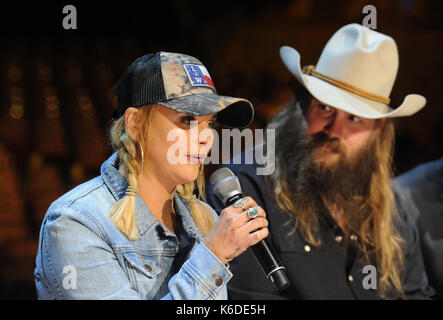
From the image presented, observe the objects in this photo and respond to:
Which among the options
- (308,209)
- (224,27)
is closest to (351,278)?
(308,209)

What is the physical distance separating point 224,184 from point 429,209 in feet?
4.75

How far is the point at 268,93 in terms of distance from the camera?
2516mm

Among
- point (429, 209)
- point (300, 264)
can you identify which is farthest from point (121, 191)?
point (429, 209)

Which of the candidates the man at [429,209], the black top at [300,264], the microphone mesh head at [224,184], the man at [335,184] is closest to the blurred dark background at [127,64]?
the man at [429,209]

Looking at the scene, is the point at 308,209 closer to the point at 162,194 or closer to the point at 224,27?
the point at 162,194

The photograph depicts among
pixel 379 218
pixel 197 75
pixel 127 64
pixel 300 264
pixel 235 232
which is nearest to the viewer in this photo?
pixel 235 232

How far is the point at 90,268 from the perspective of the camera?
36.4 inches

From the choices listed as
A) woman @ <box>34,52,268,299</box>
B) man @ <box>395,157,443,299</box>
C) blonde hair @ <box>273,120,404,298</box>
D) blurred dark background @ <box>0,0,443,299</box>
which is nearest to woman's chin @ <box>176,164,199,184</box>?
woman @ <box>34,52,268,299</box>

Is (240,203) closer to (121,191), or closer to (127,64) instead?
(121,191)

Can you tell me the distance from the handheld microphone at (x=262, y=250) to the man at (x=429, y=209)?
1130 mm

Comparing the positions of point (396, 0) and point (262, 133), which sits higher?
point (396, 0)

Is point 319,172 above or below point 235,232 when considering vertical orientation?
below

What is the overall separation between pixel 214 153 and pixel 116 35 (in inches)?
187

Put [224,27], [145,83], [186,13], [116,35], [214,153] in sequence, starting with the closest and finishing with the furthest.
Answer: [145,83], [214,153], [224,27], [186,13], [116,35]
